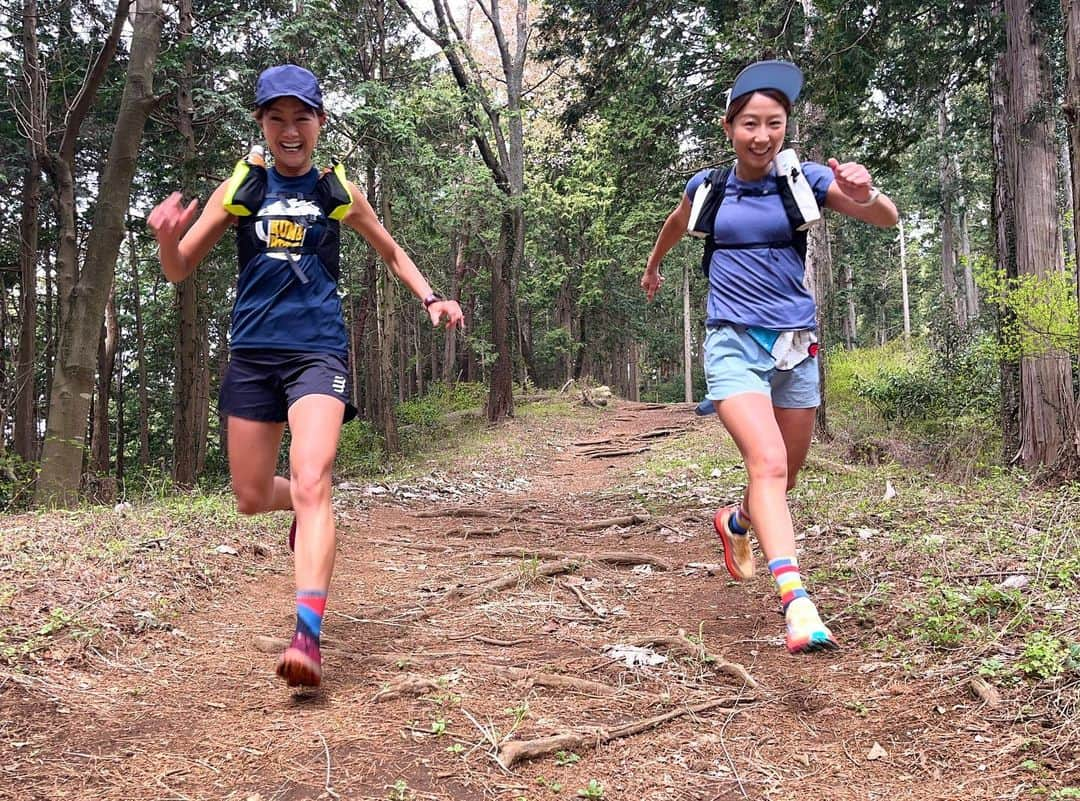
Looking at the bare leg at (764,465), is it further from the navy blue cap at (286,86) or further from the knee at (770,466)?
the navy blue cap at (286,86)

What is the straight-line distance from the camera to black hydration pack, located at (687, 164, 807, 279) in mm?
3330

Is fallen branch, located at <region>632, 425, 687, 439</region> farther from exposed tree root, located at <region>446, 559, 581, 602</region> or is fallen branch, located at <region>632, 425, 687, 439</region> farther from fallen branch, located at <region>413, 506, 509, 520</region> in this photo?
exposed tree root, located at <region>446, 559, 581, 602</region>

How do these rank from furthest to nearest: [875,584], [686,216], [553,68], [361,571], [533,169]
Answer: [533,169]
[553,68]
[361,571]
[686,216]
[875,584]

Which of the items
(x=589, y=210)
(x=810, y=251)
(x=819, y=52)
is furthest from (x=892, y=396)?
(x=589, y=210)

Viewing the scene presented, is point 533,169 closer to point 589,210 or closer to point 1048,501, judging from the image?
point 589,210

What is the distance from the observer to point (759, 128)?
3275 mm

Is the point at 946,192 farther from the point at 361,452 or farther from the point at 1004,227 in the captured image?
the point at 361,452

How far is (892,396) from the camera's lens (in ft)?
46.8

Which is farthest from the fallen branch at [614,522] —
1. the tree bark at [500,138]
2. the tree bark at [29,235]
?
the tree bark at [500,138]

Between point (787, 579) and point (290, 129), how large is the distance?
274 centimetres

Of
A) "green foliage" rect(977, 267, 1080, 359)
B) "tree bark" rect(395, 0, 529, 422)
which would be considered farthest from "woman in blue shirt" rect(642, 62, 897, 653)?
"tree bark" rect(395, 0, 529, 422)

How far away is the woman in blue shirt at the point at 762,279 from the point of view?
3184 millimetres

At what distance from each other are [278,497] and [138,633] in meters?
0.82

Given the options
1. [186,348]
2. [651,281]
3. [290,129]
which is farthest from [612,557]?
[186,348]
